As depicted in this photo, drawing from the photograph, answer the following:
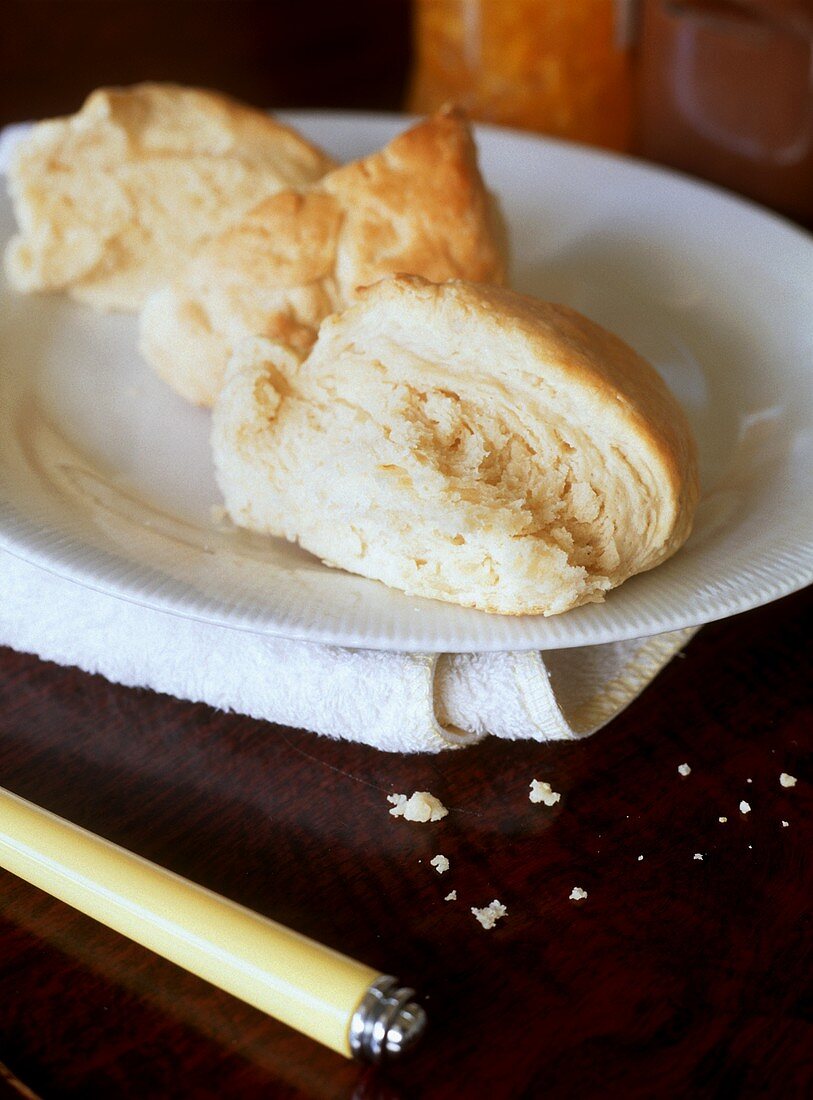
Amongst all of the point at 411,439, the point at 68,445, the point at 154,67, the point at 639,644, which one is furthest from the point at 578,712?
the point at 154,67

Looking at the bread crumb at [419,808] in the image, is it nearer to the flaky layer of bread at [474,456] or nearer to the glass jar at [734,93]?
the flaky layer of bread at [474,456]

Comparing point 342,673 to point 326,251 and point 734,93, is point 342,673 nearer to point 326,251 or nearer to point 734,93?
point 326,251

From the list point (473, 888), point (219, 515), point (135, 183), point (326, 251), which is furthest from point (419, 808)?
point (135, 183)

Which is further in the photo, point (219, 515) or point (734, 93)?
point (734, 93)

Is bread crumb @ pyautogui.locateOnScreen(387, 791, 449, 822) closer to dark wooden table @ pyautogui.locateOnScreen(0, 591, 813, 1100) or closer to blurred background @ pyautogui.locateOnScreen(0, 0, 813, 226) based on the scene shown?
dark wooden table @ pyautogui.locateOnScreen(0, 591, 813, 1100)

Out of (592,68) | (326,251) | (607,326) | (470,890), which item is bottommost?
(470,890)

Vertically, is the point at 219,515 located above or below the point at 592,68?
below

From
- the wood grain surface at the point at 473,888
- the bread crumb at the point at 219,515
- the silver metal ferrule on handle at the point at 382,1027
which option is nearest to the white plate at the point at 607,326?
the bread crumb at the point at 219,515
